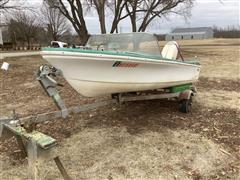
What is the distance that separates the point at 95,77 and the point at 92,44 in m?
1.10

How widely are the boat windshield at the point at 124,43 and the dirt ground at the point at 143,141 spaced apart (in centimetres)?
135

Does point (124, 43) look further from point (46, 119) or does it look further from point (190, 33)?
point (190, 33)

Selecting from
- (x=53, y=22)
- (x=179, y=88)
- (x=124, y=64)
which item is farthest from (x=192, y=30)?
(x=124, y=64)

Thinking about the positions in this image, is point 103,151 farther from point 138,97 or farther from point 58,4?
point 58,4

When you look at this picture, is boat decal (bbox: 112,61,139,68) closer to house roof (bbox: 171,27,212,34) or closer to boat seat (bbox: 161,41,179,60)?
boat seat (bbox: 161,41,179,60)

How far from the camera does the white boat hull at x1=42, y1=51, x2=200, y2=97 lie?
448 centimetres

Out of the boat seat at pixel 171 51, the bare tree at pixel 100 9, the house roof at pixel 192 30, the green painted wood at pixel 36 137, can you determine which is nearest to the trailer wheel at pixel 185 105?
the boat seat at pixel 171 51

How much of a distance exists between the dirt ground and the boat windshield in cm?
135

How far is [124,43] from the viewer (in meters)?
5.55

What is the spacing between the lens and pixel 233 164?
4.24 meters

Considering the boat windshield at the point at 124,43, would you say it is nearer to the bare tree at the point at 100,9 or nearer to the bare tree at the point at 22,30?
the bare tree at the point at 100,9

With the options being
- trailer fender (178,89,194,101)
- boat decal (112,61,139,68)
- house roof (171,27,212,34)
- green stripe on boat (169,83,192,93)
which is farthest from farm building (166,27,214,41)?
boat decal (112,61,139,68)

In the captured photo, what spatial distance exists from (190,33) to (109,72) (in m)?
97.8

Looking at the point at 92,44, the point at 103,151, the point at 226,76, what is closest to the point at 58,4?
the point at 226,76
